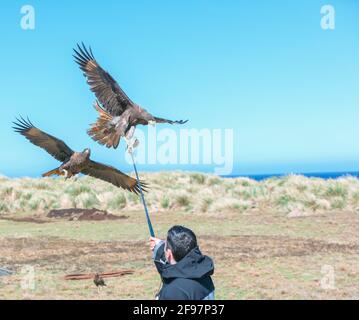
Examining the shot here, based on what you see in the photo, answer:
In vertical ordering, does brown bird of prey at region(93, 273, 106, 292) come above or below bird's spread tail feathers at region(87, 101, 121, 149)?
below

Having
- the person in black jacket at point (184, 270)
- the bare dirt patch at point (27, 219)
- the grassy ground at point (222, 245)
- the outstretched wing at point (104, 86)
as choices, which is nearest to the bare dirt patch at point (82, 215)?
the grassy ground at point (222, 245)

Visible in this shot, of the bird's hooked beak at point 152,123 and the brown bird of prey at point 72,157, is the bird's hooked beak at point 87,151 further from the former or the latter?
the bird's hooked beak at point 152,123

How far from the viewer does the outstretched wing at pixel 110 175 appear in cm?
545

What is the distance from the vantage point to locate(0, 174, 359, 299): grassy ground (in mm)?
10469

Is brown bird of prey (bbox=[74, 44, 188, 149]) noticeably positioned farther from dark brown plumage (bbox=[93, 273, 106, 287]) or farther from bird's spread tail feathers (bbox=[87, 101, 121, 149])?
dark brown plumage (bbox=[93, 273, 106, 287])

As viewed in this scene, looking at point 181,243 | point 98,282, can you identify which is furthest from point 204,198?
point 181,243

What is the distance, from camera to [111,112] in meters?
4.98

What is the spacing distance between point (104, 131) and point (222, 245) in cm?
1147

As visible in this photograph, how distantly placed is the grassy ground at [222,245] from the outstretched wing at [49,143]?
497 cm

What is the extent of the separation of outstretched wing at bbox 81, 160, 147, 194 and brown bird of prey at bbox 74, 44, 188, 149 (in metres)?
0.58

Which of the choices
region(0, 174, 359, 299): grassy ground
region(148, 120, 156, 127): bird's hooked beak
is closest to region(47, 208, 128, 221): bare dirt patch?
region(0, 174, 359, 299): grassy ground
